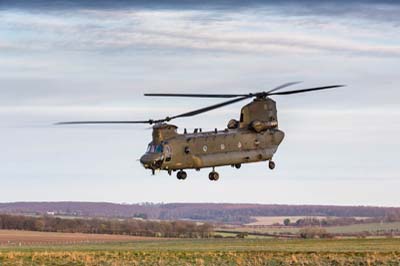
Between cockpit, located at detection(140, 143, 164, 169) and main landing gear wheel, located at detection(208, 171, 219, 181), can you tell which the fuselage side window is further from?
main landing gear wheel, located at detection(208, 171, 219, 181)

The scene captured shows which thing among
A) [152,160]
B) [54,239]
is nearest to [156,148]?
[152,160]

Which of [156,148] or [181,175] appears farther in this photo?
[181,175]

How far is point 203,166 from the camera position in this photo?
78.5 meters

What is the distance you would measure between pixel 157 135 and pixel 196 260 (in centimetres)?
879

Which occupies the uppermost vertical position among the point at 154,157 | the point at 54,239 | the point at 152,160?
the point at 54,239

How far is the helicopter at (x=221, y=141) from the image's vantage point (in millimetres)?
76438

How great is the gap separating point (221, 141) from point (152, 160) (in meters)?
5.48

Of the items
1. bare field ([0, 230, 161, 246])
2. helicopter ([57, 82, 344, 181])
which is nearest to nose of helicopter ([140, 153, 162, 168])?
helicopter ([57, 82, 344, 181])

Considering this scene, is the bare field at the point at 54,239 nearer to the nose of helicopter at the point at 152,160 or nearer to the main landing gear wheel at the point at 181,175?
the main landing gear wheel at the point at 181,175

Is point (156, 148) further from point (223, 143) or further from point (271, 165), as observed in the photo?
point (271, 165)

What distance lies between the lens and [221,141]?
79.4 metres

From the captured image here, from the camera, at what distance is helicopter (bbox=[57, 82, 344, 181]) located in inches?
3009

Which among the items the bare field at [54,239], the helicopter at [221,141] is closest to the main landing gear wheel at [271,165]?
the helicopter at [221,141]

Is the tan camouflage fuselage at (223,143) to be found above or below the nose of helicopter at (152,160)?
above
